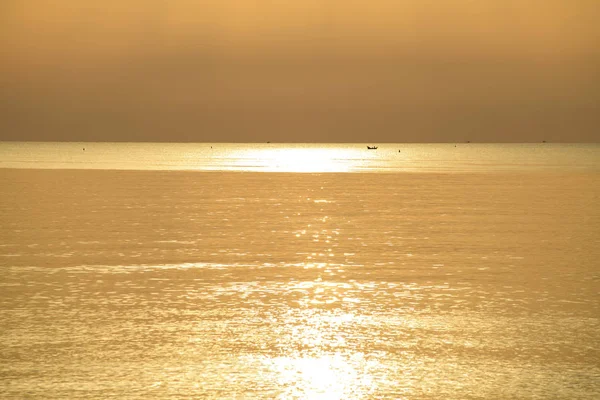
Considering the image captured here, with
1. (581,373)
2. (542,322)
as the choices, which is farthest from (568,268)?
(581,373)

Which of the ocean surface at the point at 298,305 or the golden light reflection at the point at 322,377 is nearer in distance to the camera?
the golden light reflection at the point at 322,377

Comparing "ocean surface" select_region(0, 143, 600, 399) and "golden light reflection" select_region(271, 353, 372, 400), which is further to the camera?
"ocean surface" select_region(0, 143, 600, 399)

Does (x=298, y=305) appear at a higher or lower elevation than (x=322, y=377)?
lower

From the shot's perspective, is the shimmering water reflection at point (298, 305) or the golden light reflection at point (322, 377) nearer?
the golden light reflection at point (322, 377)

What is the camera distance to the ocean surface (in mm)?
15961

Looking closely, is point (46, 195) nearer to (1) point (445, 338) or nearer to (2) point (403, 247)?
(2) point (403, 247)

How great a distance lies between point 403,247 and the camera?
34.4 meters

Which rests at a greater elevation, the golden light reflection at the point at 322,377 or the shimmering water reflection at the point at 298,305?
the golden light reflection at the point at 322,377

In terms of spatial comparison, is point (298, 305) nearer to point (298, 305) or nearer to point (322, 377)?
point (298, 305)

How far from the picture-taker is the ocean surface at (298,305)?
52.4 feet

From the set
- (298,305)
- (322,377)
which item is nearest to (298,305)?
(298,305)

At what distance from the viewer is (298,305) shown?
891 inches

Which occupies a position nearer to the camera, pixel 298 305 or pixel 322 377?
pixel 322 377

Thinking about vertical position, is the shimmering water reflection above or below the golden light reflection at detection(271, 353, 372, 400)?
below
